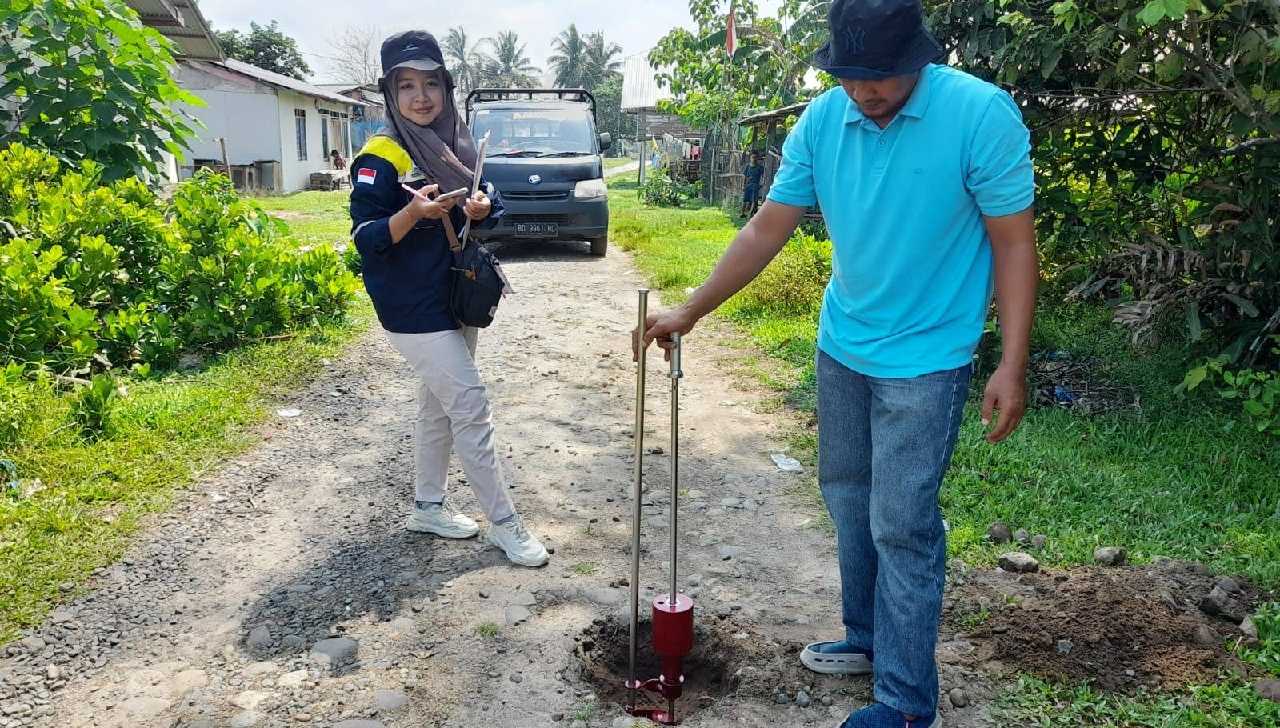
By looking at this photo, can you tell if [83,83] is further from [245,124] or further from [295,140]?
[295,140]

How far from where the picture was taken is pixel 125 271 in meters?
6.21

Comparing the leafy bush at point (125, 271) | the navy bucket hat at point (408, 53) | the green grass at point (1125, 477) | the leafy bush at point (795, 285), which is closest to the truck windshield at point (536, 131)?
the leafy bush at point (795, 285)

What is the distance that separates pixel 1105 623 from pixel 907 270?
5.05 ft

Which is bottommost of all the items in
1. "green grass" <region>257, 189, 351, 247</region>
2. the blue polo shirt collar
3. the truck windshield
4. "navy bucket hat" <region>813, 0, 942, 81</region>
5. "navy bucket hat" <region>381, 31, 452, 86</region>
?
"green grass" <region>257, 189, 351, 247</region>

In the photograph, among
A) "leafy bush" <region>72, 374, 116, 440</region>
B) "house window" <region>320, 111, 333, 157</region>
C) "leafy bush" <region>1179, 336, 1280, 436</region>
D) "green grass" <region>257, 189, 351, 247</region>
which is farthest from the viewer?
"house window" <region>320, 111, 333, 157</region>

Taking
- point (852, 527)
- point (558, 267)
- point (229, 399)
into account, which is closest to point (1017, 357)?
point (852, 527)

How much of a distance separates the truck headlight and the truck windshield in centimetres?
59

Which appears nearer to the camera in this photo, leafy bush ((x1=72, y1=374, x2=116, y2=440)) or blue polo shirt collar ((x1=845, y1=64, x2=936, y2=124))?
blue polo shirt collar ((x1=845, y1=64, x2=936, y2=124))

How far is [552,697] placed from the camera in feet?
9.39

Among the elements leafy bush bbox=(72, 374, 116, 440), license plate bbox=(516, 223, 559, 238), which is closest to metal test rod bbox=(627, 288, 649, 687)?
leafy bush bbox=(72, 374, 116, 440)

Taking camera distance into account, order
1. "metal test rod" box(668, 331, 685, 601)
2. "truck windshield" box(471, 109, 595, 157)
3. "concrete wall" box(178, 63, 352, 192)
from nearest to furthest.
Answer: "metal test rod" box(668, 331, 685, 601)
"truck windshield" box(471, 109, 595, 157)
"concrete wall" box(178, 63, 352, 192)

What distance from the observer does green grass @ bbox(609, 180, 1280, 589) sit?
3.77 metres

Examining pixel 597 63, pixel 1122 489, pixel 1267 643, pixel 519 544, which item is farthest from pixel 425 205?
pixel 597 63

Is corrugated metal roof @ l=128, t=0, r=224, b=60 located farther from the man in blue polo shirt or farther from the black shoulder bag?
the man in blue polo shirt
